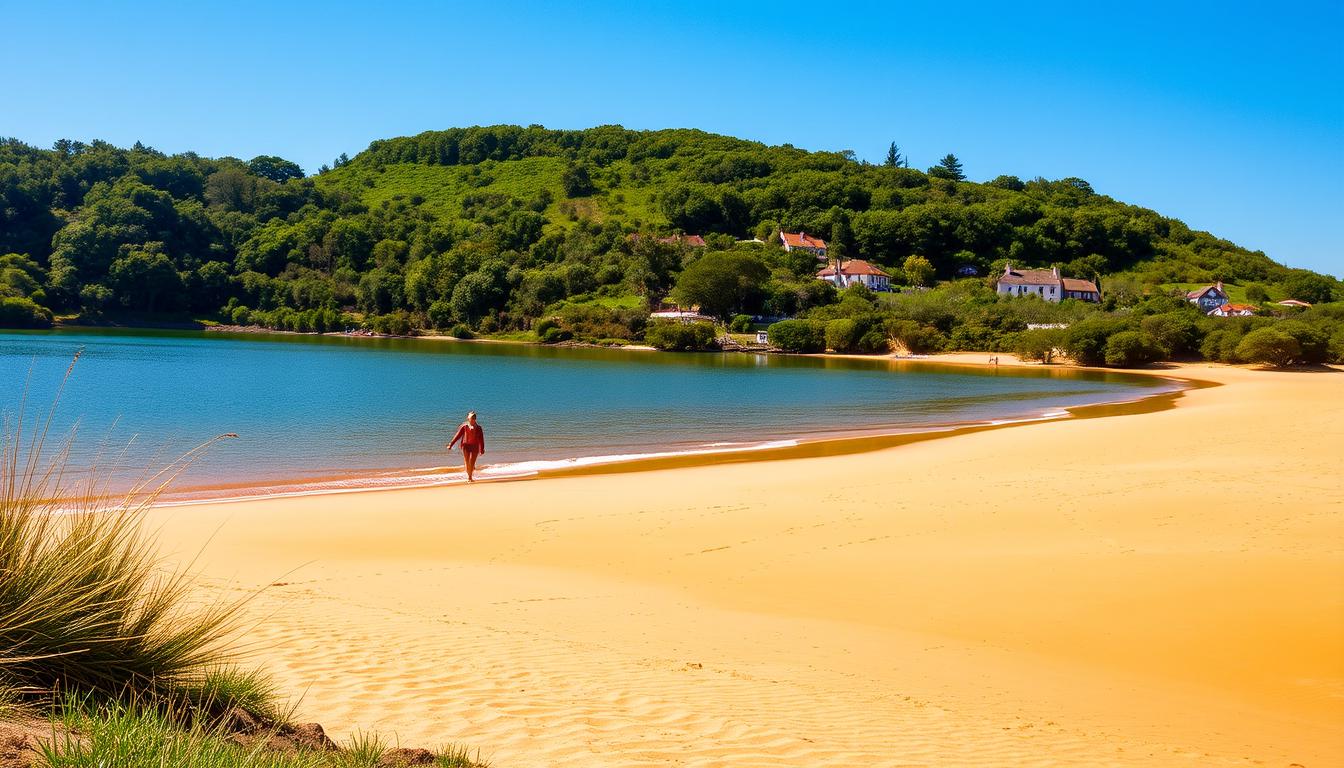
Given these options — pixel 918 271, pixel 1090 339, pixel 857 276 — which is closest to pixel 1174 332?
pixel 1090 339

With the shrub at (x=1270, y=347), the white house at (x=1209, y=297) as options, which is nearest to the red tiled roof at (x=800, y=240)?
the white house at (x=1209, y=297)

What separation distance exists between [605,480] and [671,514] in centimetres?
452

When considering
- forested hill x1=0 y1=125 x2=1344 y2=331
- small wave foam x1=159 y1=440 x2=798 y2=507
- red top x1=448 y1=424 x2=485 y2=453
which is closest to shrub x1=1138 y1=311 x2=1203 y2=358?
forested hill x1=0 y1=125 x2=1344 y2=331

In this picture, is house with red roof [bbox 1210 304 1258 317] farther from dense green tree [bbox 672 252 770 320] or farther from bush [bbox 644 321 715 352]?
bush [bbox 644 321 715 352]

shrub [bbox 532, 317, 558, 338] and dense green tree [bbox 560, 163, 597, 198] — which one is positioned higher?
dense green tree [bbox 560, 163, 597, 198]

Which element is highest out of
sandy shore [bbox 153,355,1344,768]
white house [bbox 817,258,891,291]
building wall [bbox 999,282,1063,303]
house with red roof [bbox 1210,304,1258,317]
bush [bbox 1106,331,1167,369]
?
white house [bbox 817,258,891,291]

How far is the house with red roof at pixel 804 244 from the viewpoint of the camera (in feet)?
445

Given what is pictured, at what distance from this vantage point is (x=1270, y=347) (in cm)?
7100

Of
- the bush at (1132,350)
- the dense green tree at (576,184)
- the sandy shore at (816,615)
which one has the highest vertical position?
the dense green tree at (576,184)

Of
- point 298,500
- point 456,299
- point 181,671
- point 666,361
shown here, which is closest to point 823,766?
point 181,671

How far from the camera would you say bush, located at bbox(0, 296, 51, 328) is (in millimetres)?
105938

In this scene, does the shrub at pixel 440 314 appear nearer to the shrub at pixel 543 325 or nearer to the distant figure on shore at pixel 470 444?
the shrub at pixel 543 325

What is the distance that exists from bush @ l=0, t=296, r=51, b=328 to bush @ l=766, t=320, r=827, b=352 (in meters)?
91.8

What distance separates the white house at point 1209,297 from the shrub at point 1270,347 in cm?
3958
